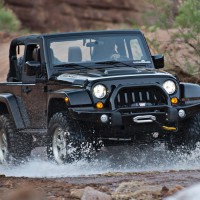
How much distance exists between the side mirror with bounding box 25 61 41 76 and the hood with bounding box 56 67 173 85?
0.42m

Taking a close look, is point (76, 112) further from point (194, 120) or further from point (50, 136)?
point (194, 120)

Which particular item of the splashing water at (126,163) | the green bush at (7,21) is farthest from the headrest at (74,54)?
the green bush at (7,21)

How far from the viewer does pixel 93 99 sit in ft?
33.7

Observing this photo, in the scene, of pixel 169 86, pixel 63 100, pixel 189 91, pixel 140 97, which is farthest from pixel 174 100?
pixel 63 100

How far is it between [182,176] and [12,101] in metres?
3.97

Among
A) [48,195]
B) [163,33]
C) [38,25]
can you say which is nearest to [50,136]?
[48,195]

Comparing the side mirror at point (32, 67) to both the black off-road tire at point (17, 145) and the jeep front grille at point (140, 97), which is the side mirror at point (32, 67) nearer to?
the black off-road tire at point (17, 145)

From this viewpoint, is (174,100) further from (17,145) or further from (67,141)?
(17,145)

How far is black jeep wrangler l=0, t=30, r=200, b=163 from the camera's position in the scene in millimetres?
10289

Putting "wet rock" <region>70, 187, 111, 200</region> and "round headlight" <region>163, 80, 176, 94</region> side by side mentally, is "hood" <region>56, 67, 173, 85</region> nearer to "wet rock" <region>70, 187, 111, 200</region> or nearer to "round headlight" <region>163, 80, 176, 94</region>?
"round headlight" <region>163, 80, 176, 94</region>

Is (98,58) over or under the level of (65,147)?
over

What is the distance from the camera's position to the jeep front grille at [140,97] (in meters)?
10.3

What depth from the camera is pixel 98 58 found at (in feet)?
38.4

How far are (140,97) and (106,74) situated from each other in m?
0.53
